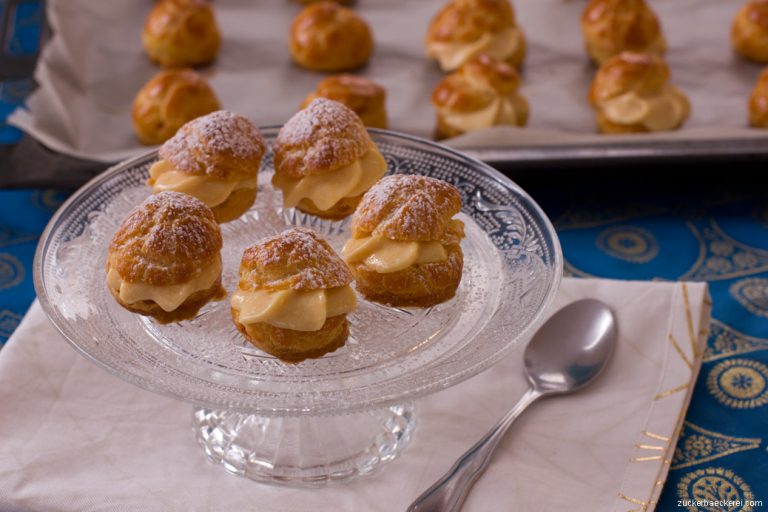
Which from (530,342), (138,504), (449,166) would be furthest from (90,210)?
(530,342)

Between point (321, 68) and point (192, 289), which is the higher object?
point (192, 289)

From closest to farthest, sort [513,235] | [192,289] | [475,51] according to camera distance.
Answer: [192,289] → [513,235] → [475,51]

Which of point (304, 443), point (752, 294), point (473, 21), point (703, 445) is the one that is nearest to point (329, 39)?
point (473, 21)

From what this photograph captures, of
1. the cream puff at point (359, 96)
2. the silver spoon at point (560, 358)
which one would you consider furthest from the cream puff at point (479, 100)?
the silver spoon at point (560, 358)

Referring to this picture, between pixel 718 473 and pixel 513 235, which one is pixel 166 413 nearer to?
pixel 513 235

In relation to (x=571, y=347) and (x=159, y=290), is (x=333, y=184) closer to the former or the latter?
(x=159, y=290)

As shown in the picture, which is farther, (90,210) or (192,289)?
(90,210)

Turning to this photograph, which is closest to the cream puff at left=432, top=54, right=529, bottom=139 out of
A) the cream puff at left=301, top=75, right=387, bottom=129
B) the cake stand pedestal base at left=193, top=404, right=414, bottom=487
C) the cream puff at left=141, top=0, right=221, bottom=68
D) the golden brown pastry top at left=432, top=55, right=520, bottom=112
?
the golden brown pastry top at left=432, top=55, right=520, bottom=112

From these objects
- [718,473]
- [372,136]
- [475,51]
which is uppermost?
[372,136]

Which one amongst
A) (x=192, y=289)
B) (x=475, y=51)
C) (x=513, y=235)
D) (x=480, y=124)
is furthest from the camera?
(x=475, y=51)
